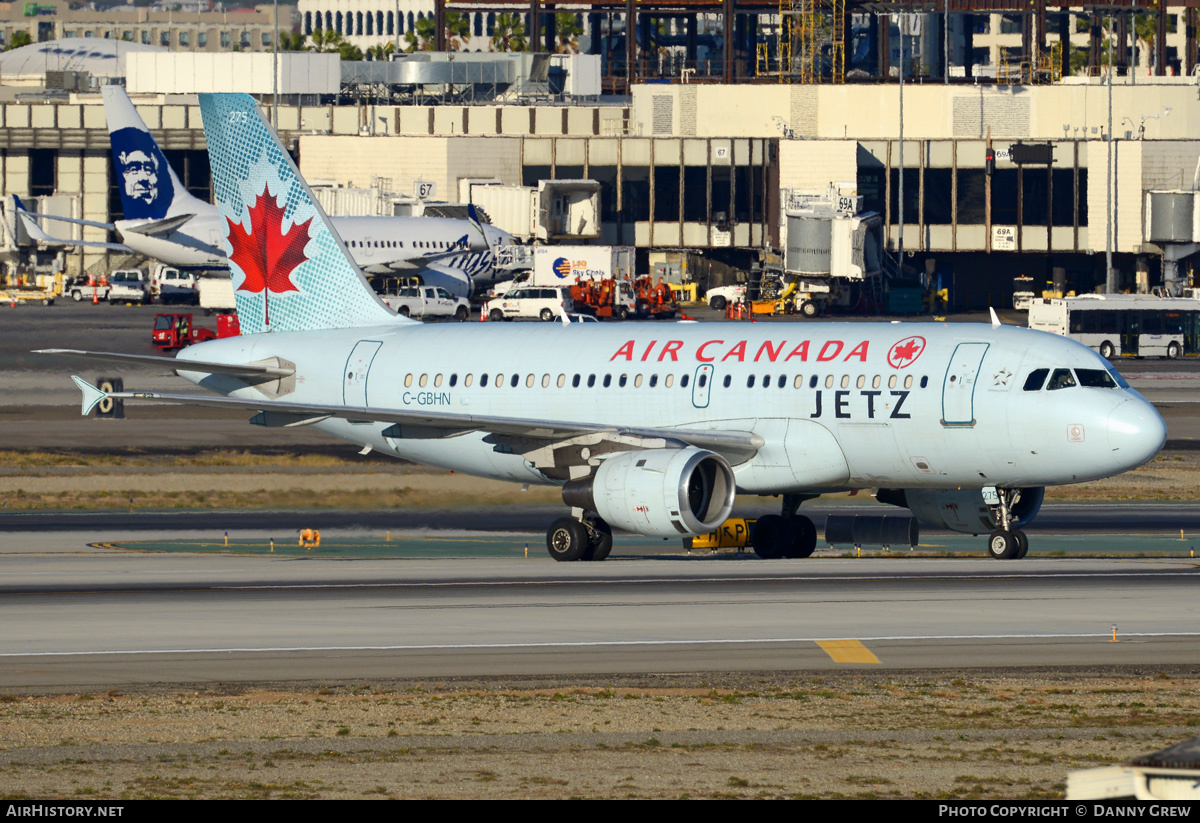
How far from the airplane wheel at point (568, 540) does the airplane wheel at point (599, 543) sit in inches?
6.9

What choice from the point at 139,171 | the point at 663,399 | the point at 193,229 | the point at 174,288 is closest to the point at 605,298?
the point at 193,229

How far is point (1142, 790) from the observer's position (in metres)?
11.7

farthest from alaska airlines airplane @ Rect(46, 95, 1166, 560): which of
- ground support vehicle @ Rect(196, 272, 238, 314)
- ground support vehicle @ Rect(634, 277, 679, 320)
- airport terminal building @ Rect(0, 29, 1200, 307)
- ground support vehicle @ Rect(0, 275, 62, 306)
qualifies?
ground support vehicle @ Rect(0, 275, 62, 306)

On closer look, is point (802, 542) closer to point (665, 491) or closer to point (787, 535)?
point (787, 535)

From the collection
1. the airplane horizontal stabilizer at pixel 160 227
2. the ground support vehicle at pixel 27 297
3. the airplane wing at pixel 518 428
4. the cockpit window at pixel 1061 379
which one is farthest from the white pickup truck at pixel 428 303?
the cockpit window at pixel 1061 379

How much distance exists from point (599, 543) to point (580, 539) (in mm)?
553

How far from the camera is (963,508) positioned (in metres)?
41.4

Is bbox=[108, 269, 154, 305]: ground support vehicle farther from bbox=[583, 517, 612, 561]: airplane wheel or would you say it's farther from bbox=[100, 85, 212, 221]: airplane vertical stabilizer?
bbox=[583, 517, 612, 561]: airplane wheel

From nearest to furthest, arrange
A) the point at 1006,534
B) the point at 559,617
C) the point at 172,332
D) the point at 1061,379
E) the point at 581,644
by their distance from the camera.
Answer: the point at 581,644 < the point at 559,617 < the point at 1061,379 < the point at 1006,534 < the point at 172,332

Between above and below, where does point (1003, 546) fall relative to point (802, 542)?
above

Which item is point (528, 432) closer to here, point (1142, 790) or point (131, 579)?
point (131, 579)

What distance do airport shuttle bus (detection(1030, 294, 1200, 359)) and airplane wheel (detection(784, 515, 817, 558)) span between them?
230ft

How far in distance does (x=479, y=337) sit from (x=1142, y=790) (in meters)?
35.8
